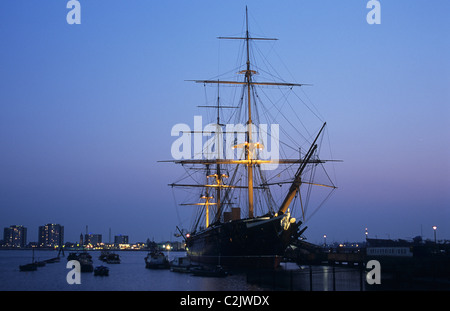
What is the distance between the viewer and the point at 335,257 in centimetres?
6794

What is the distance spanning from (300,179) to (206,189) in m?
40.8

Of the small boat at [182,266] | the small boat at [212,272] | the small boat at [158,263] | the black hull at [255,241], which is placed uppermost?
the black hull at [255,241]

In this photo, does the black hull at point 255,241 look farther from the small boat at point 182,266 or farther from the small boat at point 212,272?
the small boat at point 182,266

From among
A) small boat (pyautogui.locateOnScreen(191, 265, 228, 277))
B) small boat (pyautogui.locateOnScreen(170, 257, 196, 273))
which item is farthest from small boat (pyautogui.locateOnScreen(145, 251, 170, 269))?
small boat (pyautogui.locateOnScreen(191, 265, 228, 277))

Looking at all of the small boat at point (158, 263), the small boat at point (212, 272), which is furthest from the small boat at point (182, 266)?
Answer: the small boat at point (158, 263)

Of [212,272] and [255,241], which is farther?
[212,272]

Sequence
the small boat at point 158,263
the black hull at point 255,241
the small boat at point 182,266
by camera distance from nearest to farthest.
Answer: the black hull at point 255,241 < the small boat at point 182,266 < the small boat at point 158,263

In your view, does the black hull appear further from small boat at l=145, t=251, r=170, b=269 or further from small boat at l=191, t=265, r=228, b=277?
small boat at l=145, t=251, r=170, b=269

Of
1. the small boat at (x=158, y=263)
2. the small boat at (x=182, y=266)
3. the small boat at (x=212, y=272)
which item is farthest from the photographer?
the small boat at (x=158, y=263)

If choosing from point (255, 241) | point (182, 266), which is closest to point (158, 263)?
point (182, 266)

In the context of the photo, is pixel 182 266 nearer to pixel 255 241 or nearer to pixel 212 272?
pixel 212 272

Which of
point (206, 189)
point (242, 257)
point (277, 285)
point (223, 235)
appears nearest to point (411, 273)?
point (277, 285)

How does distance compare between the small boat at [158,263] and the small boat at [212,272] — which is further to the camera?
the small boat at [158,263]
